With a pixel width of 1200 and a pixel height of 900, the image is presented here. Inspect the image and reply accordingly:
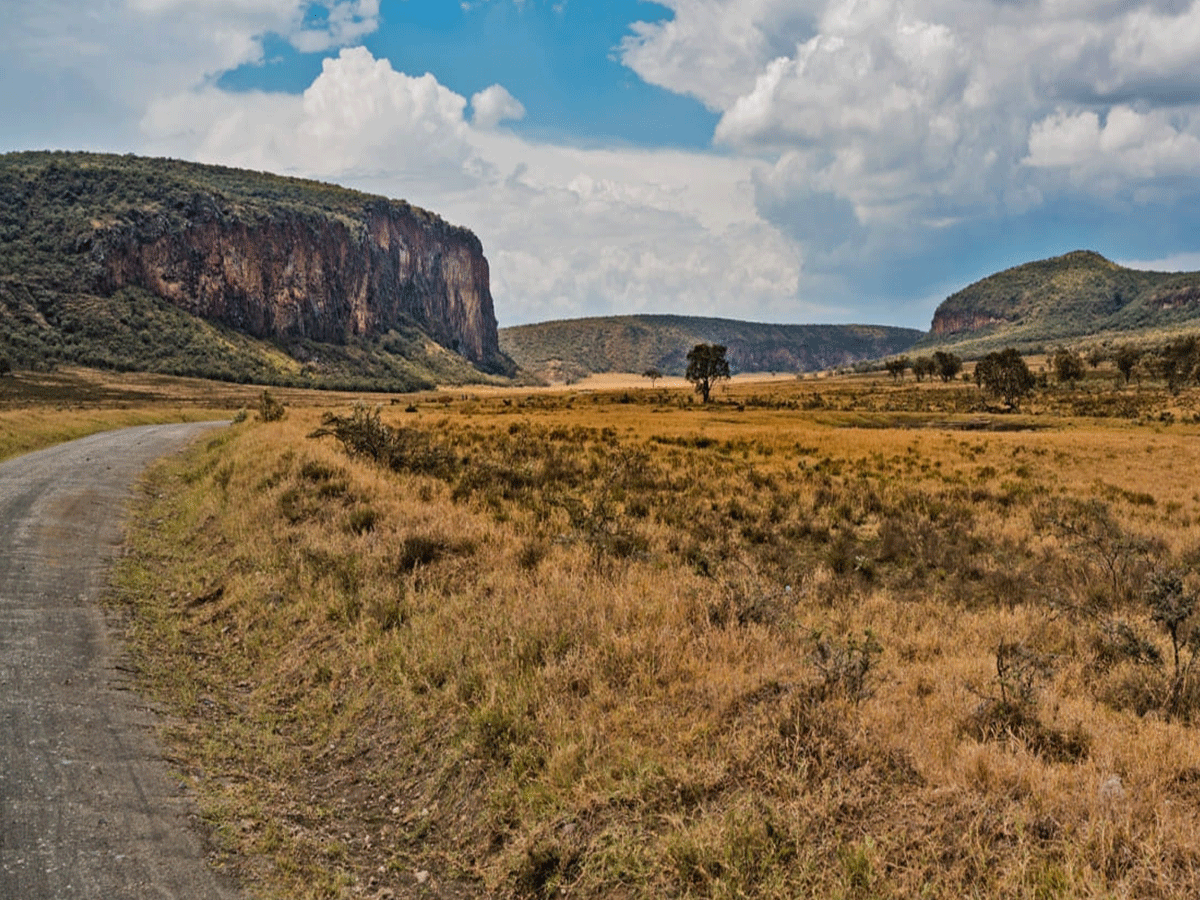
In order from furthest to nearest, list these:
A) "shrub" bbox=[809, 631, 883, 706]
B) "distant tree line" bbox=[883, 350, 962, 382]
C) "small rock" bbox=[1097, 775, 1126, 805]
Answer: "distant tree line" bbox=[883, 350, 962, 382] < "shrub" bbox=[809, 631, 883, 706] < "small rock" bbox=[1097, 775, 1126, 805]

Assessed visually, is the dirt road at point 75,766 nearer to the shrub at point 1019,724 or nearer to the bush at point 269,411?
the shrub at point 1019,724

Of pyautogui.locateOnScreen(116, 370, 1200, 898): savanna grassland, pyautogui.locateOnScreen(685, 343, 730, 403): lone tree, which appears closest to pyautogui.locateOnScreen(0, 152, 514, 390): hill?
pyautogui.locateOnScreen(685, 343, 730, 403): lone tree

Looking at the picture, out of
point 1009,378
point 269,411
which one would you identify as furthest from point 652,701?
point 1009,378

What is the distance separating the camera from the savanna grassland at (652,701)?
13.5ft

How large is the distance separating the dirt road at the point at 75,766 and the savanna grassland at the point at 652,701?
331mm

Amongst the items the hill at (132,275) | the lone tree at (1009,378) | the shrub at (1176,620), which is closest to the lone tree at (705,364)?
the lone tree at (1009,378)

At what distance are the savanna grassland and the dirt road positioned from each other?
331 millimetres

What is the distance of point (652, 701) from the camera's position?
5.68 meters

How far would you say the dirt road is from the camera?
4.19 m

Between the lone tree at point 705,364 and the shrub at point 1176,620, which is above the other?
the lone tree at point 705,364

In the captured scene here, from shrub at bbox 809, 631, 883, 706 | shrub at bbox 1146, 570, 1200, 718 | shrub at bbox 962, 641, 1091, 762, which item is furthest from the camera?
shrub at bbox 1146, 570, 1200, 718

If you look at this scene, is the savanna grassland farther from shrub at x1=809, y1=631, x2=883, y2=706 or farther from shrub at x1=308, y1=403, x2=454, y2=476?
shrub at x1=308, y1=403, x2=454, y2=476

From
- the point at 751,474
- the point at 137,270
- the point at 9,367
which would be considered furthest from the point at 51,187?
the point at 751,474

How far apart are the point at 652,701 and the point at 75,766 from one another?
14.6 ft
